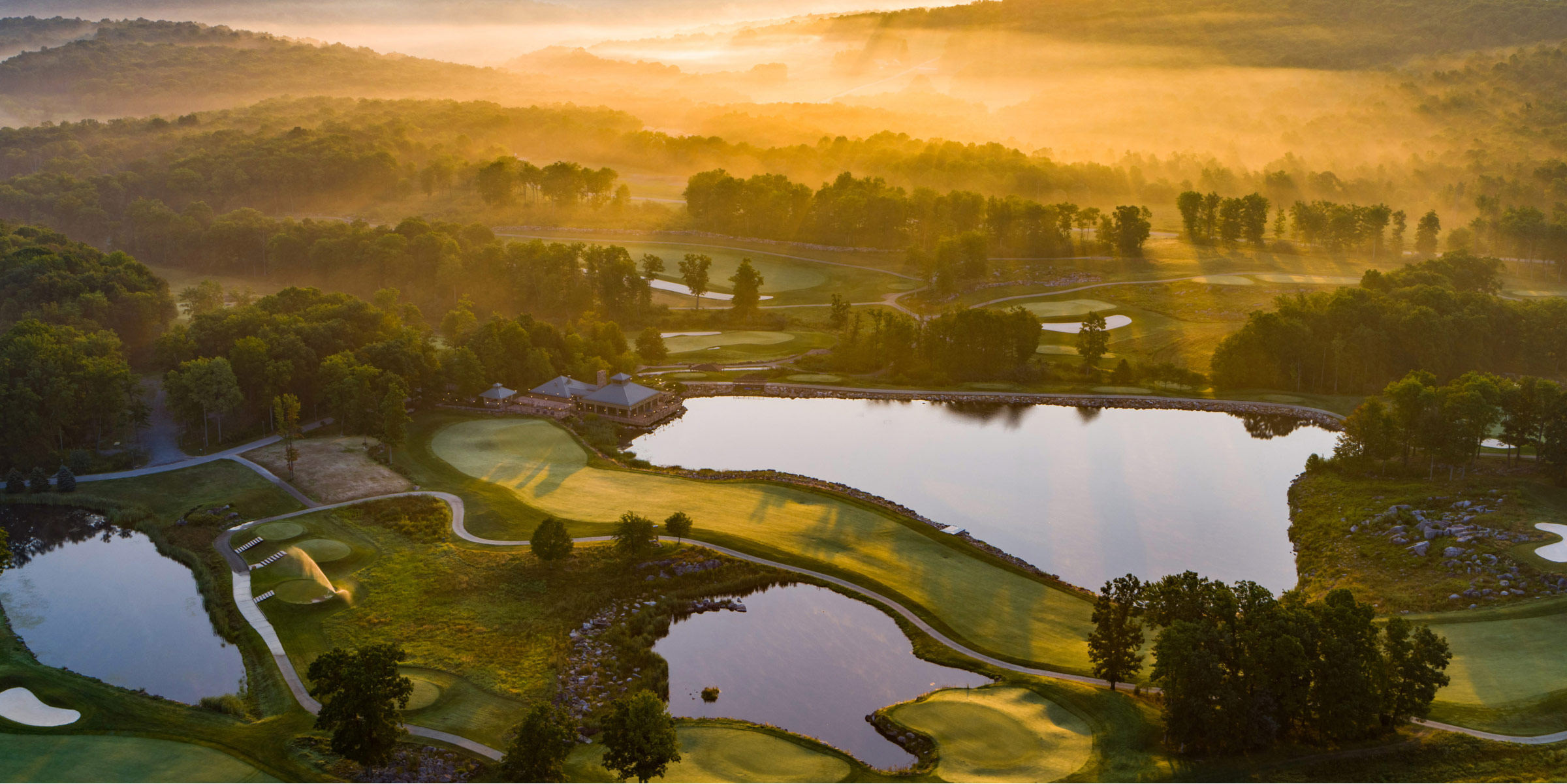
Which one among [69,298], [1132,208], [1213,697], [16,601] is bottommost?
[16,601]

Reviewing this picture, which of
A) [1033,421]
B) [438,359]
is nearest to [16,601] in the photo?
[438,359]

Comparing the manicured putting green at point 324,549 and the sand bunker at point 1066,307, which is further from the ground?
the sand bunker at point 1066,307

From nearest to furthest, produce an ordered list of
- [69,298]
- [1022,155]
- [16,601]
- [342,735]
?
[342,735] < [16,601] < [69,298] < [1022,155]

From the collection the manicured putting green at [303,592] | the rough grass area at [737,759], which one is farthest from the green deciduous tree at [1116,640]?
the manicured putting green at [303,592]

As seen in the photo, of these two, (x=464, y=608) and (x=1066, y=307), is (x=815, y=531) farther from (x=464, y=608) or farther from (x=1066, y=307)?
(x=1066, y=307)

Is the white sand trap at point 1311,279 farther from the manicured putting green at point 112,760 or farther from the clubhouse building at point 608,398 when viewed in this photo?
the manicured putting green at point 112,760

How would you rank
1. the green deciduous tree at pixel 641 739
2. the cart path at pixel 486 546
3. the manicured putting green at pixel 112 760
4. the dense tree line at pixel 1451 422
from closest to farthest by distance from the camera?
the green deciduous tree at pixel 641 739
the manicured putting green at pixel 112 760
the cart path at pixel 486 546
the dense tree line at pixel 1451 422

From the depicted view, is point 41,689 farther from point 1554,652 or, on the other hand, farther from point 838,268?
point 838,268

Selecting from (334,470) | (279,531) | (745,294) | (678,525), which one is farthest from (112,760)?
(745,294)
